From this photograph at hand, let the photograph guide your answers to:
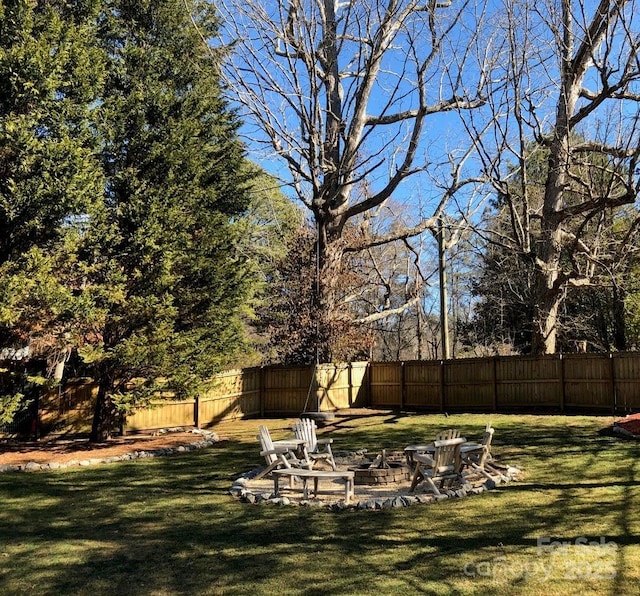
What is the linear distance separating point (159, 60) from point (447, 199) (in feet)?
37.8

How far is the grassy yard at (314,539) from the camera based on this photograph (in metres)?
4.17

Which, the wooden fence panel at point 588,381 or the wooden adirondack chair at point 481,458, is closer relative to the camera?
the wooden adirondack chair at point 481,458

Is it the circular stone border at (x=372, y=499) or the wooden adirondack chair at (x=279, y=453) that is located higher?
the wooden adirondack chair at (x=279, y=453)

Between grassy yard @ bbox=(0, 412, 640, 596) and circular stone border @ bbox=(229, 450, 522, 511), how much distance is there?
15 cm

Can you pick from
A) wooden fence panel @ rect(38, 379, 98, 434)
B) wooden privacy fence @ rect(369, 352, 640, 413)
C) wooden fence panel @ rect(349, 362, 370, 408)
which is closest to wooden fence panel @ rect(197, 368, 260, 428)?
wooden fence panel @ rect(38, 379, 98, 434)

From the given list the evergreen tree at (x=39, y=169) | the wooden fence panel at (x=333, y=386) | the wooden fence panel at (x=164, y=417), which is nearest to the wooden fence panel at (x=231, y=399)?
the wooden fence panel at (x=164, y=417)

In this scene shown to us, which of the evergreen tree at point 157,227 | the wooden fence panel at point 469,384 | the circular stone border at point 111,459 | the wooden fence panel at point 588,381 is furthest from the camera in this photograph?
the wooden fence panel at point 469,384

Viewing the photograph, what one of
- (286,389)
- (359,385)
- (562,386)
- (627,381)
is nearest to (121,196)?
(286,389)

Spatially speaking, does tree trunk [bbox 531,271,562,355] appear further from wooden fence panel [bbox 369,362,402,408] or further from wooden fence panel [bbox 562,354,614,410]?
wooden fence panel [bbox 369,362,402,408]

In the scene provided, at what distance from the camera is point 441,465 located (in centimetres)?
716

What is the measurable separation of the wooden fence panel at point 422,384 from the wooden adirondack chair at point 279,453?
34.6 feet

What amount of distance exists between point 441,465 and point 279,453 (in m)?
2.20

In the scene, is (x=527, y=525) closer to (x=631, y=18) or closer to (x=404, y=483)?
(x=404, y=483)

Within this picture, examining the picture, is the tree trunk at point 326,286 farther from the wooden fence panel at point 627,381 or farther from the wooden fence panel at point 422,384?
the wooden fence panel at point 627,381
